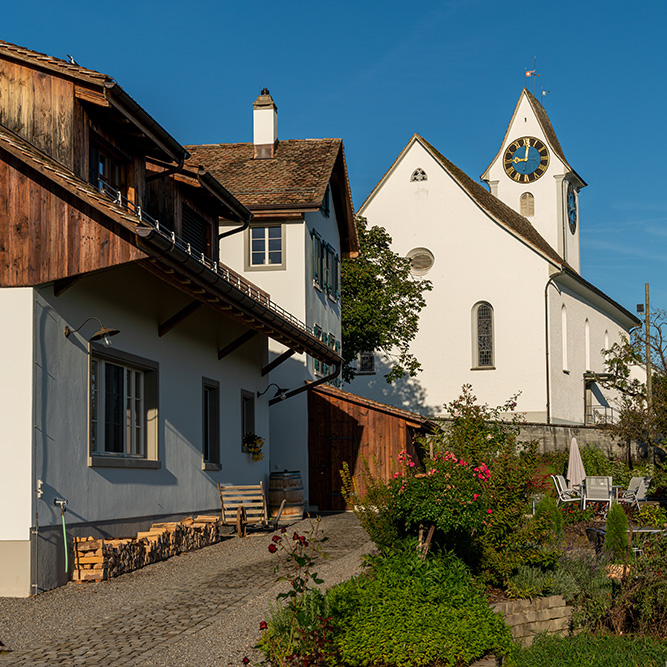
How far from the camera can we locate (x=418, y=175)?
42.8 m

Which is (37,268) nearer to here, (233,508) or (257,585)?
(257,585)

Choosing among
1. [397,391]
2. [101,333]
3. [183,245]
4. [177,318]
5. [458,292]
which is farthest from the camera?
[397,391]

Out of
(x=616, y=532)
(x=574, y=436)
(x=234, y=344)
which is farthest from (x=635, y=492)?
(x=574, y=436)

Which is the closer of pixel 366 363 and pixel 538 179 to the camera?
pixel 366 363

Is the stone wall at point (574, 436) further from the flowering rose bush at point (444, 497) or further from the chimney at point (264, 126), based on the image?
the flowering rose bush at point (444, 497)

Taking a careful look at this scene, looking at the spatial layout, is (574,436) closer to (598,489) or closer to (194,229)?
(598,489)

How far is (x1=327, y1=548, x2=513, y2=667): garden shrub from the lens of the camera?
759 cm

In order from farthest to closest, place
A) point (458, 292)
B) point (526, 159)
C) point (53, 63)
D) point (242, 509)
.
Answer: point (526, 159), point (458, 292), point (242, 509), point (53, 63)

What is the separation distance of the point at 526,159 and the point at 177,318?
39.3 metres

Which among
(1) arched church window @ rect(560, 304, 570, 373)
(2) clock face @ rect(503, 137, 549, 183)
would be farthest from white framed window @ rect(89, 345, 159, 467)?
(2) clock face @ rect(503, 137, 549, 183)

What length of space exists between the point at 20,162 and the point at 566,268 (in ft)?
104

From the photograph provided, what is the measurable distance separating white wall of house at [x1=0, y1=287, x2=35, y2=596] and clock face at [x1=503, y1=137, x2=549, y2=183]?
138 feet

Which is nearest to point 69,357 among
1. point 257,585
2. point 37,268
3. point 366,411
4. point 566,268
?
point 37,268

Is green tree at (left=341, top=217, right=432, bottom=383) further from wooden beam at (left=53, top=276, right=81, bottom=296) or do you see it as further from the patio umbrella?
wooden beam at (left=53, top=276, right=81, bottom=296)
